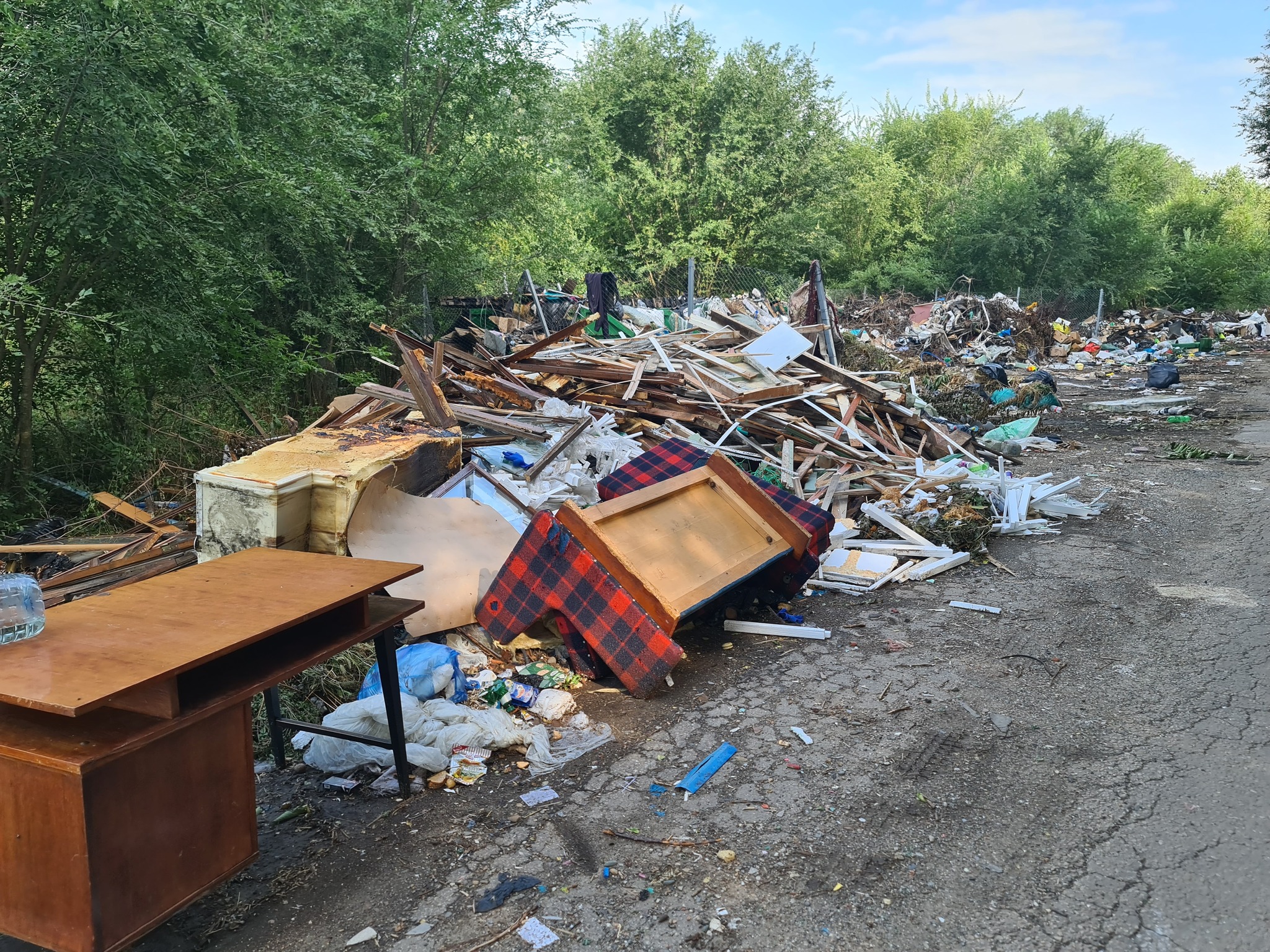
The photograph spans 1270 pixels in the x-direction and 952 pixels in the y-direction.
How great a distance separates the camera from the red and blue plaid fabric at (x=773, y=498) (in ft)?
16.3

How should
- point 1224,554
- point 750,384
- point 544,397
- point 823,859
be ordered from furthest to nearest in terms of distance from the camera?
point 750,384
point 544,397
point 1224,554
point 823,859

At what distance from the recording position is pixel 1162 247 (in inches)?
1110

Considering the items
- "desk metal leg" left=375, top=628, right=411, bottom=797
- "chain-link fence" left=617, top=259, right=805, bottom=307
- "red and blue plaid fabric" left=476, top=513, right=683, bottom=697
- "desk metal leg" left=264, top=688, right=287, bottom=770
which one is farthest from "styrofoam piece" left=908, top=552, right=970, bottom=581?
"chain-link fence" left=617, top=259, right=805, bottom=307

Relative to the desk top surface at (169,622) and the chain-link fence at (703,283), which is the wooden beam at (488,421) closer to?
the desk top surface at (169,622)

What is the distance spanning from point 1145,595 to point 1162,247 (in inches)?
1132

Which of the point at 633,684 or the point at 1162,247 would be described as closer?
the point at 633,684

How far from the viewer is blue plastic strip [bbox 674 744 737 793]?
3248 millimetres

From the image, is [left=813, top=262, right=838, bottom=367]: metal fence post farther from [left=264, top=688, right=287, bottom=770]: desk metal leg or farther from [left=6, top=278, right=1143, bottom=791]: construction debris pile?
[left=264, top=688, right=287, bottom=770]: desk metal leg

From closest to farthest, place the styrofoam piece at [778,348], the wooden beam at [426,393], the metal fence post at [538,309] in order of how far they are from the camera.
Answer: the wooden beam at [426,393]
the styrofoam piece at [778,348]
the metal fence post at [538,309]

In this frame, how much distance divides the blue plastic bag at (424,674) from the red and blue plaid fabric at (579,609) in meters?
0.34

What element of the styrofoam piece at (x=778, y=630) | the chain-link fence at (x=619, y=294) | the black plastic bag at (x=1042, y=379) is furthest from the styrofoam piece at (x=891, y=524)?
the black plastic bag at (x=1042, y=379)

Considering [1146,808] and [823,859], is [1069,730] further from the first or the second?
[823,859]

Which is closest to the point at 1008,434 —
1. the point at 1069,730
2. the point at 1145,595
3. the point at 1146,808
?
the point at 1145,595

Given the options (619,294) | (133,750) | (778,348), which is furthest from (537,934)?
(619,294)
